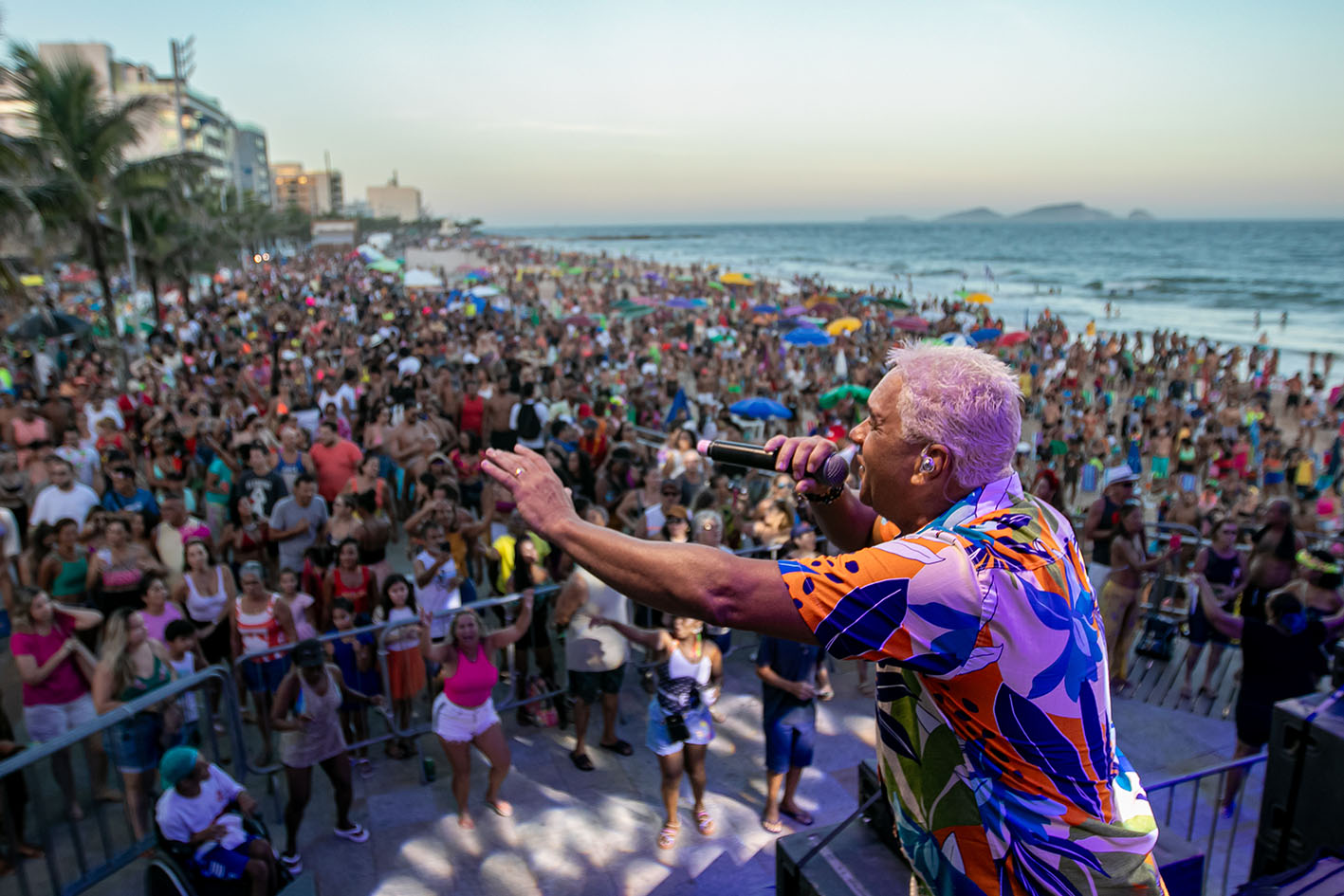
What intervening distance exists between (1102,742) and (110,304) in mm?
20643

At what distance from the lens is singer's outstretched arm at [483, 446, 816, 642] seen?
3.91 feet

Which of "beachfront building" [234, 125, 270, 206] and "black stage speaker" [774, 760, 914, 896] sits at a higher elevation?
"beachfront building" [234, 125, 270, 206]

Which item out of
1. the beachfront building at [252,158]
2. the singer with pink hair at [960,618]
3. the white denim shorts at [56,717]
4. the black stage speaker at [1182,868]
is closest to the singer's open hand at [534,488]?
the singer with pink hair at [960,618]

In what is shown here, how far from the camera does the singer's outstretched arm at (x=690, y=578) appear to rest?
1192 millimetres

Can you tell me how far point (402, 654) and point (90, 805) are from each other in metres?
1.93

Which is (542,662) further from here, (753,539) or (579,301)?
(579,301)

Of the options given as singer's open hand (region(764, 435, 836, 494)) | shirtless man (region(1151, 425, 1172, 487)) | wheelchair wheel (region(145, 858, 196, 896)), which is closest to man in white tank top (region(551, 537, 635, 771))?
wheelchair wheel (region(145, 858, 196, 896))

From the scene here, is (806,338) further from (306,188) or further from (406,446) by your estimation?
(306,188)

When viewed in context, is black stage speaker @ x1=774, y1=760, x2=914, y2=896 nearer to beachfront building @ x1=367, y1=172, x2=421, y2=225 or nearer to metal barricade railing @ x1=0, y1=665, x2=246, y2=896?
metal barricade railing @ x1=0, y1=665, x2=246, y2=896

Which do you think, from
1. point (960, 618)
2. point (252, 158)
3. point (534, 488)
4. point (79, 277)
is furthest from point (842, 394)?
point (252, 158)

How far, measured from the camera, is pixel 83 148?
16.4 m

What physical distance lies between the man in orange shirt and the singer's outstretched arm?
264 inches

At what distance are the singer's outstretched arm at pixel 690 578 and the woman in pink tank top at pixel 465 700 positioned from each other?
3.48 m

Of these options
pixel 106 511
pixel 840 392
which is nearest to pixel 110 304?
pixel 106 511
